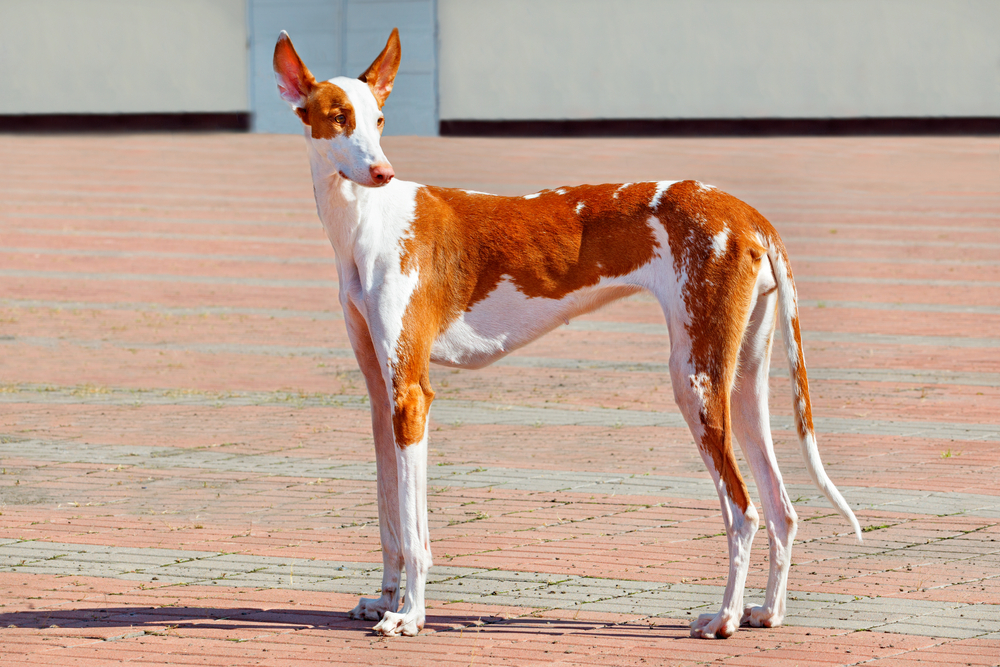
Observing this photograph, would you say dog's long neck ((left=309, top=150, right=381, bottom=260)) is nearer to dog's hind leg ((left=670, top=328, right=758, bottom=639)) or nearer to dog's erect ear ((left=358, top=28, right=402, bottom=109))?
dog's erect ear ((left=358, top=28, right=402, bottom=109))

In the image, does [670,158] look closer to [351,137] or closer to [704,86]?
[704,86]

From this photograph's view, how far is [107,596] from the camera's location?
202 inches

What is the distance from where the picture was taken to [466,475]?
6.83m

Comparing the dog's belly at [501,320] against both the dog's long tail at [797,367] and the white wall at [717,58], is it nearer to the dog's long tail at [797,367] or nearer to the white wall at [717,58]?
the dog's long tail at [797,367]

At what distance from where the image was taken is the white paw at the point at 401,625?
4652mm

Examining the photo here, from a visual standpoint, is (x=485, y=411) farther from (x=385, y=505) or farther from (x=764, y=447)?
(x=764, y=447)

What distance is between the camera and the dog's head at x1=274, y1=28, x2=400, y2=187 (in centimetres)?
435

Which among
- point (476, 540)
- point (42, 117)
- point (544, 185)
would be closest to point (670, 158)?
point (544, 185)

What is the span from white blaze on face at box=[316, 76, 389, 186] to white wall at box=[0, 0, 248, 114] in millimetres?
25204

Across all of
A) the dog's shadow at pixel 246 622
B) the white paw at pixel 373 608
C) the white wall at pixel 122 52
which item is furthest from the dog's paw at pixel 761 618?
the white wall at pixel 122 52

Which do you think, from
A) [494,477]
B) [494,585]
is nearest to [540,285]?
[494,585]

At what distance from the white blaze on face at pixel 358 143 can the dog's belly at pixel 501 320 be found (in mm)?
695

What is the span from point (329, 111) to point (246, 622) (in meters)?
2.04

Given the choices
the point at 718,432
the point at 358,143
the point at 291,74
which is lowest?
the point at 718,432
